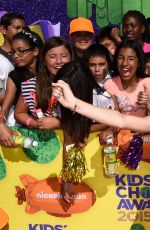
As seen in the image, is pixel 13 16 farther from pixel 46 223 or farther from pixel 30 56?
pixel 46 223

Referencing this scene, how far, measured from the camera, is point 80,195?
12.0 feet

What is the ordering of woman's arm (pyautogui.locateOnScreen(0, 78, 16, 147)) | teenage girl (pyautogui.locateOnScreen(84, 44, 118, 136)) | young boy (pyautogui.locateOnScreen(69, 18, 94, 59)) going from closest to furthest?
woman's arm (pyautogui.locateOnScreen(0, 78, 16, 147)) < teenage girl (pyautogui.locateOnScreen(84, 44, 118, 136)) < young boy (pyautogui.locateOnScreen(69, 18, 94, 59))

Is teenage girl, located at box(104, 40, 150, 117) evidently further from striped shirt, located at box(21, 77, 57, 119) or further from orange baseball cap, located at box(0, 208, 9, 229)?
orange baseball cap, located at box(0, 208, 9, 229)

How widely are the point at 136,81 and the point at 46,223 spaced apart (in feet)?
4.34

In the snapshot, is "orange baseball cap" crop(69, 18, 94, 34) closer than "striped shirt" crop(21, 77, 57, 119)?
No

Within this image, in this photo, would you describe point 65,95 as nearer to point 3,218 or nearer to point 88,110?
point 88,110

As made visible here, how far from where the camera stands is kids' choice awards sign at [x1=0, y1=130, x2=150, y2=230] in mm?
3633

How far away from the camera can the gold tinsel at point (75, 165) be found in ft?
11.4

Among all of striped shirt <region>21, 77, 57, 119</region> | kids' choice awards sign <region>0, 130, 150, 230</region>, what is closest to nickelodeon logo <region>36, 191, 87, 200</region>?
kids' choice awards sign <region>0, 130, 150, 230</region>

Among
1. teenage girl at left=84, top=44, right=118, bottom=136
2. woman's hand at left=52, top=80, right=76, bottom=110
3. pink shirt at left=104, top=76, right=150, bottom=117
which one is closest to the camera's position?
woman's hand at left=52, top=80, right=76, bottom=110

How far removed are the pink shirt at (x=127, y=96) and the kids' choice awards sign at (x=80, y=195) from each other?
0.44 m

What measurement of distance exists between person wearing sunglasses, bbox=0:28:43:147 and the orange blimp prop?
0.51 m

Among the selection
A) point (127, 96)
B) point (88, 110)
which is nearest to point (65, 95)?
point (88, 110)

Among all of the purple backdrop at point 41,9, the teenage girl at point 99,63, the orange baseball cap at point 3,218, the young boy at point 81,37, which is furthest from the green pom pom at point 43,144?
the purple backdrop at point 41,9
